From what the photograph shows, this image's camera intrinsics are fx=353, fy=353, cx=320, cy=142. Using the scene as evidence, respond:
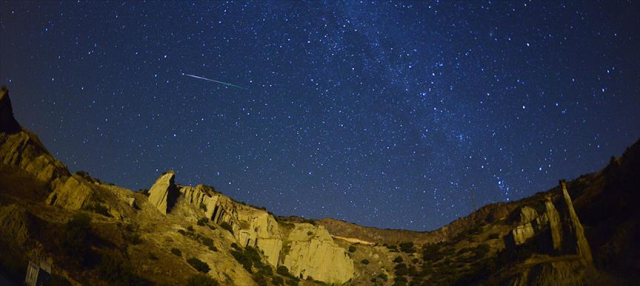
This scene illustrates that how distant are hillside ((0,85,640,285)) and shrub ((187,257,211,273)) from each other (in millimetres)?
132

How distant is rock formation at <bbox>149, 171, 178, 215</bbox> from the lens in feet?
181

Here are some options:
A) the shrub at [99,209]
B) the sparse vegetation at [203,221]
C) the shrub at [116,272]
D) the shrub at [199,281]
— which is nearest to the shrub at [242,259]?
the sparse vegetation at [203,221]

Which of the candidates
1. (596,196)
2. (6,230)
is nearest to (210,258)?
(6,230)

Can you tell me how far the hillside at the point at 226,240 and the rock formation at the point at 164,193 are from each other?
224 millimetres

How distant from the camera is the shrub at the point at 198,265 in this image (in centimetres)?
4160

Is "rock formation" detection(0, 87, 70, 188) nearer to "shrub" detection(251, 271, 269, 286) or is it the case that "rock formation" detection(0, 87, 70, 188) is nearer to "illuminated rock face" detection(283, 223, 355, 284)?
"shrub" detection(251, 271, 269, 286)

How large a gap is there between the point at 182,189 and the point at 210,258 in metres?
21.5

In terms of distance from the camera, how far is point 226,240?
5888 centimetres

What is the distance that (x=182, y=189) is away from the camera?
211 ft

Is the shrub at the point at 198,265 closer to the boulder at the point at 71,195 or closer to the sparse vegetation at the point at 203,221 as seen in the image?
the boulder at the point at 71,195

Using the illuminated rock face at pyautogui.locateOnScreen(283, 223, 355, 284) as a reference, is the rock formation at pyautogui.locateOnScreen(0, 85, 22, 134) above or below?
above

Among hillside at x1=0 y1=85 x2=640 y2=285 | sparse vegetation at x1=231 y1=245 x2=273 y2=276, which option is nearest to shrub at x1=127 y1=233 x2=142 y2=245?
hillside at x1=0 y1=85 x2=640 y2=285

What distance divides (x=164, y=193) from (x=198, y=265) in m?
19.0

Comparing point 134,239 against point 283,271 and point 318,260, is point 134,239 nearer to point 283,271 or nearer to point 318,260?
point 283,271
